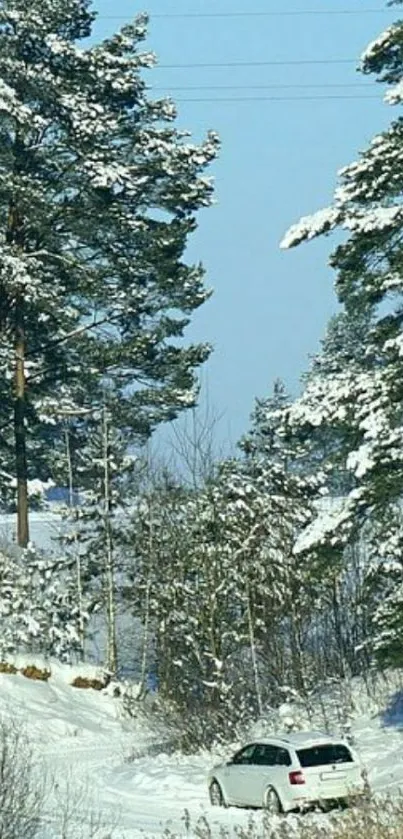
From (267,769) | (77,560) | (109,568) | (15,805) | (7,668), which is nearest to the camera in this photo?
(15,805)

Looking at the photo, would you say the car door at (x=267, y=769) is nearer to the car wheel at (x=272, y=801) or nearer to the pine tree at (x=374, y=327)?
the car wheel at (x=272, y=801)

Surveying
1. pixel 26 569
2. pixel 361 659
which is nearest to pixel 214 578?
pixel 361 659

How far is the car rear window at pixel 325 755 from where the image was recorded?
928 inches

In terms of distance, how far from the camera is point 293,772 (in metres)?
23.5

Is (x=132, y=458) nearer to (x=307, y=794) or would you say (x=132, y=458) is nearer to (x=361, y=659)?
(x=361, y=659)

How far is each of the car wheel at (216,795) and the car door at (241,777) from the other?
390mm

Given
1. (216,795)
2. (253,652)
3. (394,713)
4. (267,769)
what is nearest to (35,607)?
(253,652)

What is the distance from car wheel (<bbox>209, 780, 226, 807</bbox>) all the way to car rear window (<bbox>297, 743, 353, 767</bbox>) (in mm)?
2662

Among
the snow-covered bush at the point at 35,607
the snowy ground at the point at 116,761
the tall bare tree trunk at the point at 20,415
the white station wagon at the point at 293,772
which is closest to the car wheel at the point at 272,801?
the white station wagon at the point at 293,772

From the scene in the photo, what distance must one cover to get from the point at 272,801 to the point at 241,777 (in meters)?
1.13

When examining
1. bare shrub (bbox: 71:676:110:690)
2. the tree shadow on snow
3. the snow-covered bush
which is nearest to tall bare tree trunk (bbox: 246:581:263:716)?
the tree shadow on snow

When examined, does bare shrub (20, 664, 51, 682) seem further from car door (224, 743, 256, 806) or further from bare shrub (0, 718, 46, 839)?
bare shrub (0, 718, 46, 839)

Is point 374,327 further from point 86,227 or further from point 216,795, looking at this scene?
point 86,227

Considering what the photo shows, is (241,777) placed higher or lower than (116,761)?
lower
